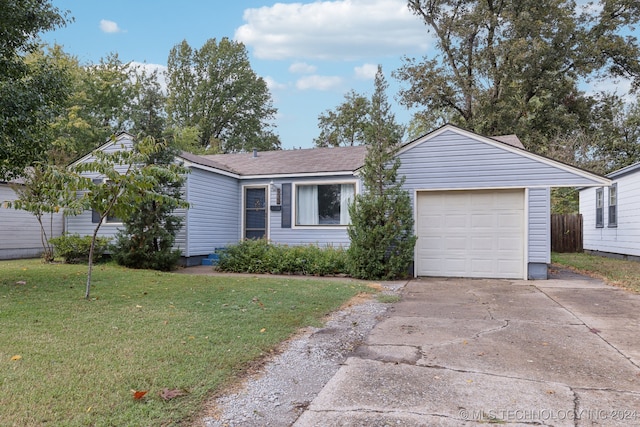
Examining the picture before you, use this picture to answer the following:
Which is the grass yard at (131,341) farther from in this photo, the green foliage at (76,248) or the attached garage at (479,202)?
the green foliage at (76,248)

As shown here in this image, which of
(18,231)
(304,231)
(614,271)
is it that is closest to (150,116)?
(304,231)

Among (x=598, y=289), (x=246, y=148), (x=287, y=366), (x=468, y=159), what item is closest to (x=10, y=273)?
(x=287, y=366)

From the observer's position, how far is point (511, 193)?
31.6 feet

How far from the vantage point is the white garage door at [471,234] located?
380 inches

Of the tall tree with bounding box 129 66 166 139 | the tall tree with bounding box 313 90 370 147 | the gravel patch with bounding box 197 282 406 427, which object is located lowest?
the gravel patch with bounding box 197 282 406 427

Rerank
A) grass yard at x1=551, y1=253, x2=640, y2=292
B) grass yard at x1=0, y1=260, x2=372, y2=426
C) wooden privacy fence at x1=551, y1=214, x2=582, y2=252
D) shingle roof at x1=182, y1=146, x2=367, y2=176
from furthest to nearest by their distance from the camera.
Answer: wooden privacy fence at x1=551, y1=214, x2=582, y2=252 < shingle roof at x1=182, y1=146, x2=367, y2=176 < grass yard at x1=551, y1=253, x2=640, y2=292 < grass yard at x1=0, y1=260, x2=372, y2=426

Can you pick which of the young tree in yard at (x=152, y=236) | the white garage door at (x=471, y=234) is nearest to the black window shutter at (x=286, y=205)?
the young tree in yard at (x=152, y=236)

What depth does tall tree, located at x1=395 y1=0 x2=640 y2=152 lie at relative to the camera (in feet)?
65.1

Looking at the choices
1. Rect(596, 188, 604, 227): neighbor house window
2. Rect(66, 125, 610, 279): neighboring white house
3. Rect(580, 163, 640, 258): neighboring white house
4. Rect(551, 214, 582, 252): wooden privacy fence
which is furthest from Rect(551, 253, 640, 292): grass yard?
Rect(551, 214, 582, 252): wooden privacy fence

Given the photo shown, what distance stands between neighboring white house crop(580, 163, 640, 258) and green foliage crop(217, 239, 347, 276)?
8.18 metres

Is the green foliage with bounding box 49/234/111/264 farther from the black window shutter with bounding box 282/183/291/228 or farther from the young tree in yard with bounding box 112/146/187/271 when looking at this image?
the black window shutter with bounding box 282/183/291/228

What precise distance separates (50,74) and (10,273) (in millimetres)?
4363

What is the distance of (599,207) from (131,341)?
17.1 meters

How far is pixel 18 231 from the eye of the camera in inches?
538
